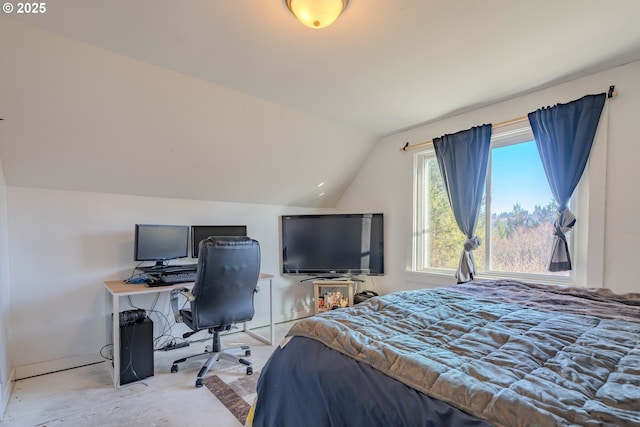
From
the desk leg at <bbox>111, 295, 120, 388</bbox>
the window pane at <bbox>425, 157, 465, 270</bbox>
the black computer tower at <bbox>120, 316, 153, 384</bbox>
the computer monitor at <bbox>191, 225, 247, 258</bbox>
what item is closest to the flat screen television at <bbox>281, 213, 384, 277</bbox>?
the window pane at <bbox>425, 157, 465, 270</bbox>

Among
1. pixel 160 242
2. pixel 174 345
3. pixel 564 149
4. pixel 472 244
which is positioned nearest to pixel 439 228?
pixel 472 244

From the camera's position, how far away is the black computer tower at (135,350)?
2.37 m

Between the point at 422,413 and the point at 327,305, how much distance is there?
3.11 m

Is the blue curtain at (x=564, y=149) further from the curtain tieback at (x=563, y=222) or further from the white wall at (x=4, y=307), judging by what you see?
the white wall at (x=4, y=307)

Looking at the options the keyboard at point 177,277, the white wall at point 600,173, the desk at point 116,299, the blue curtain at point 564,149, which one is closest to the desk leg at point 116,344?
the desk at point 116,299

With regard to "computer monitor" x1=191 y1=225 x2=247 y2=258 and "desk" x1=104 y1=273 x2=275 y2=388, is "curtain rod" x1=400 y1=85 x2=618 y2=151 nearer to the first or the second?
"computer monitor" x1=191 y1=225 x2=247 y2=258

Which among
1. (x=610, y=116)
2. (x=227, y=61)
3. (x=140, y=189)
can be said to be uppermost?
(x=227, y=61)

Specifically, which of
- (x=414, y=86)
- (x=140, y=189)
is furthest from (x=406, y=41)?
(x=140, y=189)

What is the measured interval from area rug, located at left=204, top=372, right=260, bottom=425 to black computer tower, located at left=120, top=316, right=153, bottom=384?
0.51 metres

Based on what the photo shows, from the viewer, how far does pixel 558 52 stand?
2047 mm

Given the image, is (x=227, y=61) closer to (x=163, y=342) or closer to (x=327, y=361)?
(x=327, y=361)

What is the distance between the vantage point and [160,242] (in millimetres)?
2924

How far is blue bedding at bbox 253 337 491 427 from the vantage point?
2.53ft

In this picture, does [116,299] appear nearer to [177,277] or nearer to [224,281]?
[177,277]
